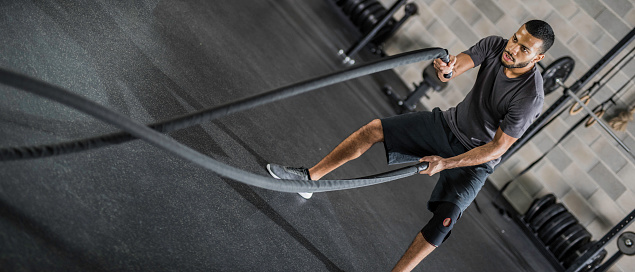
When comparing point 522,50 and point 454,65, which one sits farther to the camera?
point 454,65

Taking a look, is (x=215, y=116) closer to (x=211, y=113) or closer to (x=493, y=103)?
(x=211, y=113)

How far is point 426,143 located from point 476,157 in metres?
0.28

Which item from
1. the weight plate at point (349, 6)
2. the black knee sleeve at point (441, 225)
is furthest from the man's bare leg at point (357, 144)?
the weight plate at point (349, 6)

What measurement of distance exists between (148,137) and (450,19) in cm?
545

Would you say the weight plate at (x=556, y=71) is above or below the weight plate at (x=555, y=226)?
above

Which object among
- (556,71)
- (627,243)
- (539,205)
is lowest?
(627,243)

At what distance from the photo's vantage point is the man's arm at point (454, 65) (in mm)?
2385

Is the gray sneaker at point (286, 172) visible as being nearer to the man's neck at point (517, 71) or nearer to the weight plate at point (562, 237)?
the man's neck at point (517, 71)

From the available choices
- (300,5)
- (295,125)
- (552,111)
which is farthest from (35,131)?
(300,5)

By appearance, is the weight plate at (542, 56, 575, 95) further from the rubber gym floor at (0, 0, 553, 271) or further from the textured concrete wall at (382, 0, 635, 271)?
the rubber gym floor at (0, 0, 553, 271)

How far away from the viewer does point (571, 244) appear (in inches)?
171

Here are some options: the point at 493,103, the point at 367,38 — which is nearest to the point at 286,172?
the point at 493,103

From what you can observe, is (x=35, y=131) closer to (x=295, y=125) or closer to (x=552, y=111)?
(x=295, y=125)

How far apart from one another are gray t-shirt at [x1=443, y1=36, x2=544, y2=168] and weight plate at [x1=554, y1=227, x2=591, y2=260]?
2.43 metres
